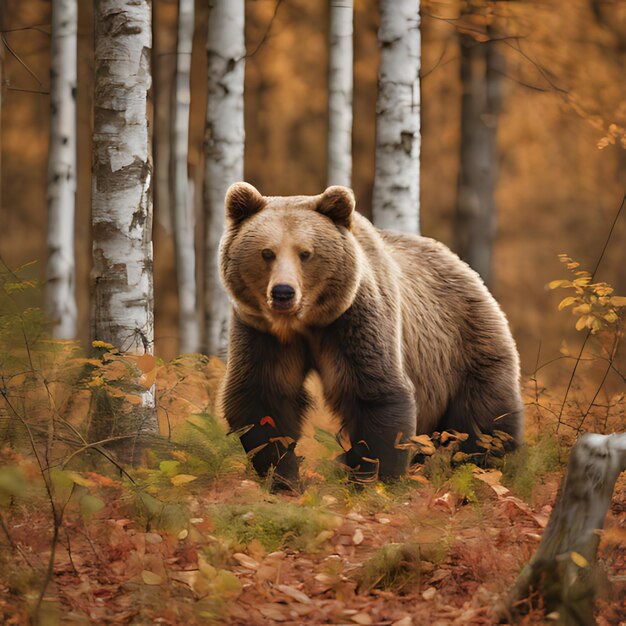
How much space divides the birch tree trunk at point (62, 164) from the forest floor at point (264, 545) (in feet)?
21.0

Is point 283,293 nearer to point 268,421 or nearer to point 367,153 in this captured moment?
point 268,421

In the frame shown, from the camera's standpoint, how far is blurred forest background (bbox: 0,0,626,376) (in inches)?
698

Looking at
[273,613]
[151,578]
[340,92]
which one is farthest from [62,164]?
[273,613]

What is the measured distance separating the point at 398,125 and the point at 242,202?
10.8 ft

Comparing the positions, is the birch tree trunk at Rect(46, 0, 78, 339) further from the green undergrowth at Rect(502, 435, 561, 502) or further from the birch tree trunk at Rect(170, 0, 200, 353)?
the green undergrowth at Rect(502, 435, 561, 502)

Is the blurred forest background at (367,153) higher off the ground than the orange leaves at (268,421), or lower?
higher

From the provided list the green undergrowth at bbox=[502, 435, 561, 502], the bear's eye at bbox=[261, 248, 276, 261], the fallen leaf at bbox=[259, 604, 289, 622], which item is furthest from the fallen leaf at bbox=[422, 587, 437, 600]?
→ the bear's eye at bbox=[261, 248, 276, 261]

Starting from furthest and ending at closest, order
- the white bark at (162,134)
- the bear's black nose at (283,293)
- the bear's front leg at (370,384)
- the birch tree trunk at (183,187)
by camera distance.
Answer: the white bark at (162,134) < the birch tree trunk at (183,187) < the bear's front leg at (370,384) < the bear's black nose at (283,293)

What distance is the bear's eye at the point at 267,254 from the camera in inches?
205

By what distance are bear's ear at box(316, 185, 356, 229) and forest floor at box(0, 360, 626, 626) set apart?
163 centimetres

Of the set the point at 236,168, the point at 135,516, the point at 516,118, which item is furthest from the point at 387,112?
the point at 516,118

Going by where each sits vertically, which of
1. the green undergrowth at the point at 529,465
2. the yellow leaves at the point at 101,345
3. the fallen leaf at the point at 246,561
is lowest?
the green undergrowth at the point at 529,465

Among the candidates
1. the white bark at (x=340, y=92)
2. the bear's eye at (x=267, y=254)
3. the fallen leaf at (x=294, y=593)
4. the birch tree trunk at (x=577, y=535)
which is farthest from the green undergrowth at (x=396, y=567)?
the white bark at (x=340, y=92)

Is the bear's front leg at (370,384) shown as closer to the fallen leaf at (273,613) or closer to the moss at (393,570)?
the moss at (393,570)
